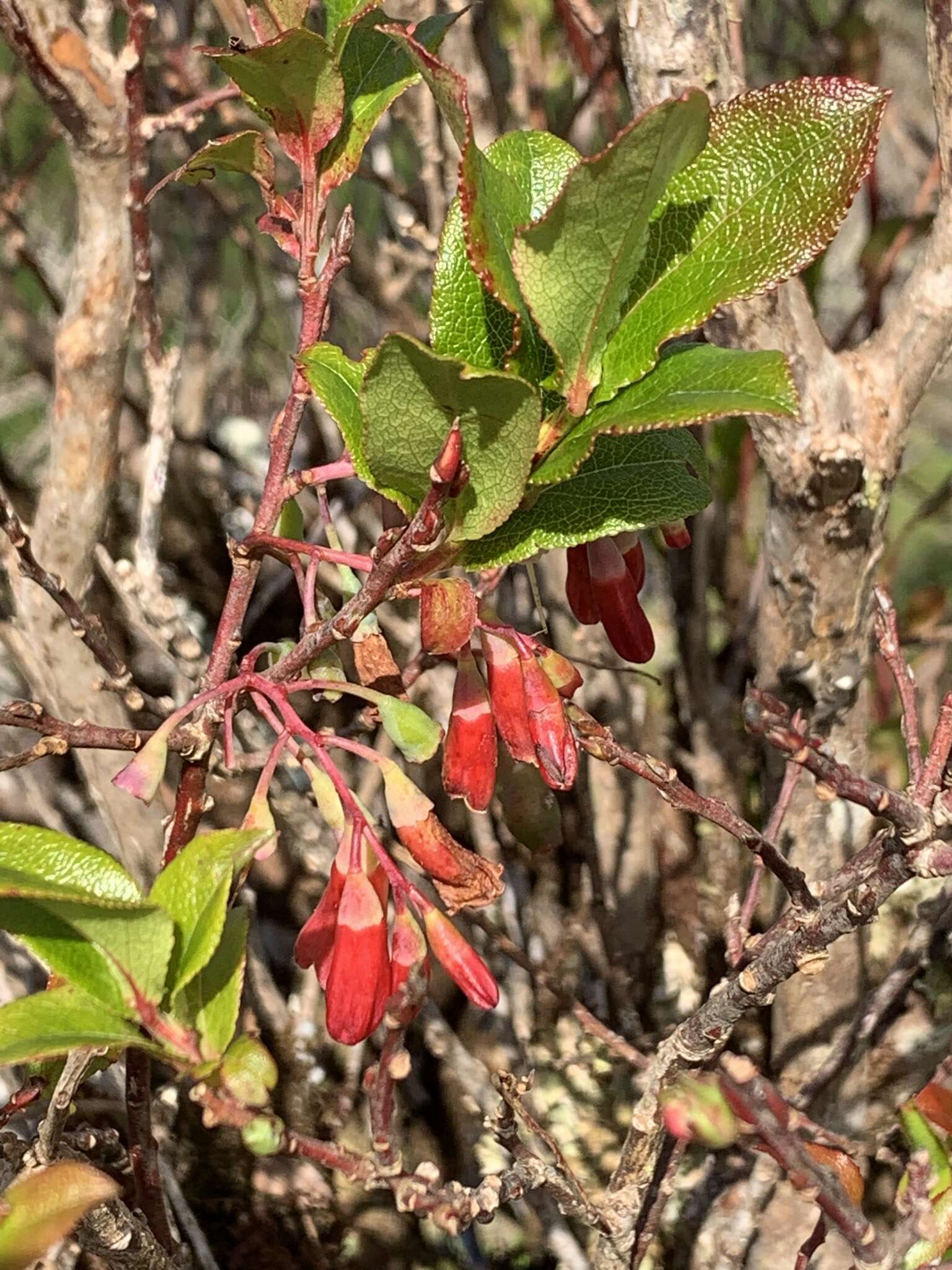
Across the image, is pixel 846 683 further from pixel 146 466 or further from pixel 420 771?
pixel 146 466

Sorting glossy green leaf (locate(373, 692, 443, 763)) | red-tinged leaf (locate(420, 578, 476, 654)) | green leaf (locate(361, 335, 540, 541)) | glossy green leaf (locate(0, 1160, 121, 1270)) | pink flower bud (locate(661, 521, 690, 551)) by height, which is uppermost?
green leaf (locate(361, 335, 540, 541))

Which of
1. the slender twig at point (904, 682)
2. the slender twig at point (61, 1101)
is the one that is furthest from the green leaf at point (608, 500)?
the slender twig at point (61, 1101)

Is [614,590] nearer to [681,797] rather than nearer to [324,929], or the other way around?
[681,797]

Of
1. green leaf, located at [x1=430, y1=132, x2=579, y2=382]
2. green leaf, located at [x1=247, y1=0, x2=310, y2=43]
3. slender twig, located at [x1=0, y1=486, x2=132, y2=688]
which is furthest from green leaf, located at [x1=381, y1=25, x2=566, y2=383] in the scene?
slender twig, located at [x1=0, y1=486, x2=132, y2=688]

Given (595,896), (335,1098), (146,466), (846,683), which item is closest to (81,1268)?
(335,1098)

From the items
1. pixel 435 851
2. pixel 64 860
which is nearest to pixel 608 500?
pixel 435 851

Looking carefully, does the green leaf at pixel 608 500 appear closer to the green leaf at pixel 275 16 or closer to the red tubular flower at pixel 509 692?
the red tubular flower at pixel 509 692

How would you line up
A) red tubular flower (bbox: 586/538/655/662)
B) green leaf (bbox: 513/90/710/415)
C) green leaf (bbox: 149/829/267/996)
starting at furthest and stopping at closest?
red tubular flower (bbox: 586/538/655/662) < green leaf (bbox: 149/829/267/996) < green leaf (bbox: 513/90/710/415)

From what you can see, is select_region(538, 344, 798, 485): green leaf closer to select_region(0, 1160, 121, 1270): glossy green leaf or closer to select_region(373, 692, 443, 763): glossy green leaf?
select_region(373, 692, 443, 763): glossy green leaf
